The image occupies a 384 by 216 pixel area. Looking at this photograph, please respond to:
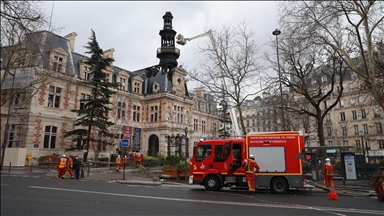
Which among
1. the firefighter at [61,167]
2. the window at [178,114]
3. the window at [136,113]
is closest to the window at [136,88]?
the window at [136,113]

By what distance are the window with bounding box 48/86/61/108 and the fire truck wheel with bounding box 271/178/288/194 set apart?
2639 cm

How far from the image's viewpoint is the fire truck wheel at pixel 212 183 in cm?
1362

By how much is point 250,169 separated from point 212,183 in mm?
2442

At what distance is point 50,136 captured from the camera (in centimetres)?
2866

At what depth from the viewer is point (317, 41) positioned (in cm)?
1616

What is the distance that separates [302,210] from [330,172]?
5615 mm

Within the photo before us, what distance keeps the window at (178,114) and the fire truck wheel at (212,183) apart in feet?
84.7

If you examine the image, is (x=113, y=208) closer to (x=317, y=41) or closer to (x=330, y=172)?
(x=330, y=172)

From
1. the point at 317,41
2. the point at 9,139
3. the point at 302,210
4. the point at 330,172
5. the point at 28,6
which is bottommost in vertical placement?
the point at 302,210

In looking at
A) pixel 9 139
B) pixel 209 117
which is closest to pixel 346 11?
pixel 9 139

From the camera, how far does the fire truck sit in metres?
12.9

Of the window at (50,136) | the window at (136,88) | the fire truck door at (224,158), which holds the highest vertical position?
the window at (136,88)

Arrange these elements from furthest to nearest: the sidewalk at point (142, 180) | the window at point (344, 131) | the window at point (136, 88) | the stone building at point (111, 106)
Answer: the window at point (344, 131) < the window at point (136, 88) < the stone building at point (111, 106) < the sidewalk at point (142, 180)

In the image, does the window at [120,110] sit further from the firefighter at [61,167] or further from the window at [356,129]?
the window at [356,129]
